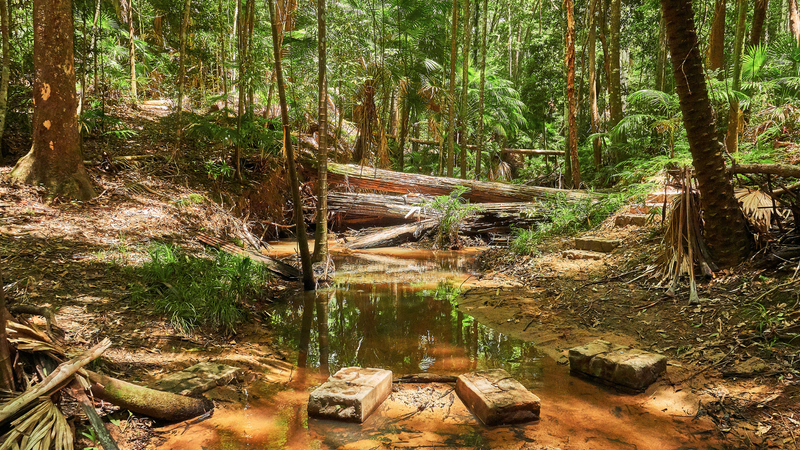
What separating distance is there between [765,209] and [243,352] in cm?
511

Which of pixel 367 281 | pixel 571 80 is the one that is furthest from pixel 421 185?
pixel 367 281

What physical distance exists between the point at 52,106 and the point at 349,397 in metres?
6.19

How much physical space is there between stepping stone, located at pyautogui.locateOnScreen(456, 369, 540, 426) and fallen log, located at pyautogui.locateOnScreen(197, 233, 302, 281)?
377cm

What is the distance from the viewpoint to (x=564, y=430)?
245 cm

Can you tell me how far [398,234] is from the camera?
32.0 ft

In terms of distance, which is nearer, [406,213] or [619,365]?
[619,365]

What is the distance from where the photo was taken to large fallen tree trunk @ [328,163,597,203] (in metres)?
10.4

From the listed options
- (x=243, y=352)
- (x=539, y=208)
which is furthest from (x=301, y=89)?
(x=243, y=352)

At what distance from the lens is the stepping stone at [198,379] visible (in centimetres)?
265

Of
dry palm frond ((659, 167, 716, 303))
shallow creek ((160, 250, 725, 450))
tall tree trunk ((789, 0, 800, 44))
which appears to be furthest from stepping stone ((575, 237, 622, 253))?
tall tree trunk ((789, 0, 800, 44))

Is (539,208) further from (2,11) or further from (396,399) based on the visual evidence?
(2,11)

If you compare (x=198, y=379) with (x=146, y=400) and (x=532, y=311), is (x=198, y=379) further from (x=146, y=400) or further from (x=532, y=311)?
(x=532, y=311)

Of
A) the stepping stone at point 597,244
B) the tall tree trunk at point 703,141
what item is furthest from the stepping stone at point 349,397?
the stepping stone at point 597,244

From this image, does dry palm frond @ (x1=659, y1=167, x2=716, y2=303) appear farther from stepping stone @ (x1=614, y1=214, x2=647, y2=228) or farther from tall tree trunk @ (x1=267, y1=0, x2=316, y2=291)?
tall tree trunk @ (x1=267, y1=0, x2=316, y2=291)
